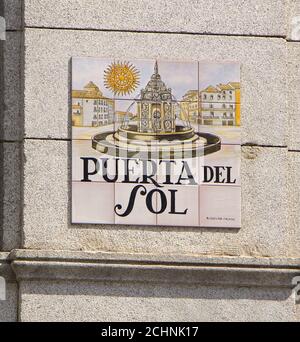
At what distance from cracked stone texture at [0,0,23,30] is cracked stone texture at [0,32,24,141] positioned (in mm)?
71

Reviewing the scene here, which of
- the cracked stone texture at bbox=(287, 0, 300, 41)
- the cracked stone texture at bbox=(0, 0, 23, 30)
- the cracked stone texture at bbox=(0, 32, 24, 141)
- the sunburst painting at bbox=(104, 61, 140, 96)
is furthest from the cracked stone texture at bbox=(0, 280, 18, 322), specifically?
the cracked stone texture at bbox=(287, 0, 300, 41)

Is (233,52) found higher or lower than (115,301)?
higher

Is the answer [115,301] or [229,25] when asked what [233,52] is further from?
[115,301]

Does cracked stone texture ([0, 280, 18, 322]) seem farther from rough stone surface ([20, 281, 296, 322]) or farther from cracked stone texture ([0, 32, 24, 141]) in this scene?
cracked stone texture ([0, 32, 24, 141])

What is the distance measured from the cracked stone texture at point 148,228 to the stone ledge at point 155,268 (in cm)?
15

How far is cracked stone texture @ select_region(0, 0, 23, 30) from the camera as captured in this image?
1736 centimetres

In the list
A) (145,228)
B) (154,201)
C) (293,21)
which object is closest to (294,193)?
(154,201)

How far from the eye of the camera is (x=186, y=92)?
17.2 meters

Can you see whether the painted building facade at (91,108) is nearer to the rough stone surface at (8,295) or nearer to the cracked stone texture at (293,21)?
the rough stone surface at (8,295)

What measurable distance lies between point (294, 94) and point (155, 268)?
2.10 metres

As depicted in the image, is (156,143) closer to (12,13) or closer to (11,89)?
(11,89)

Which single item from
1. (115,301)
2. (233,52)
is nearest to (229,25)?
(233,52)

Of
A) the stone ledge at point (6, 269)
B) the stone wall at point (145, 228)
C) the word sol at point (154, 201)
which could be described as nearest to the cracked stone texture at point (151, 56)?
the stone wall at point (145, 228)

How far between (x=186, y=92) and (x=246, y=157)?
2.57ft
